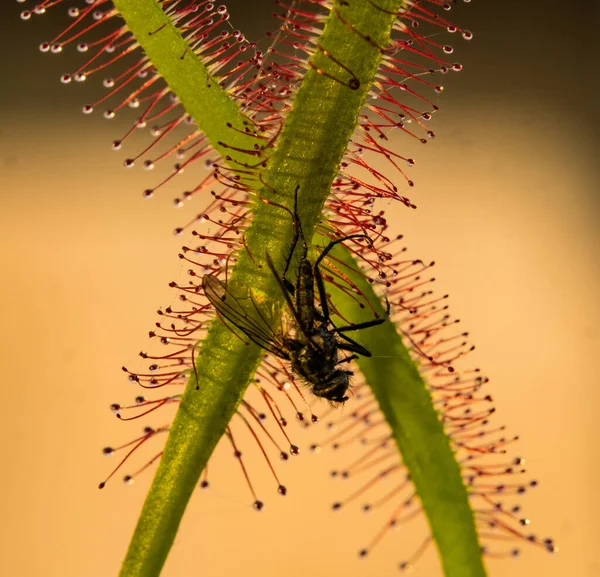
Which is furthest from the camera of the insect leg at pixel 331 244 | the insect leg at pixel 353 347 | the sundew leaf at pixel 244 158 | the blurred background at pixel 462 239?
the blurred background at pixel 462 239

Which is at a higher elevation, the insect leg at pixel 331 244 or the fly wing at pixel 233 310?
the insect leg at pixel 331 244

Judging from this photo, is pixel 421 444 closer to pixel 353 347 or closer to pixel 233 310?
pixel 353 347

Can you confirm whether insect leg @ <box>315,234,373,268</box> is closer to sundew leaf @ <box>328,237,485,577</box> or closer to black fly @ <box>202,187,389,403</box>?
black fly @ <box>202,187,389,403</box>

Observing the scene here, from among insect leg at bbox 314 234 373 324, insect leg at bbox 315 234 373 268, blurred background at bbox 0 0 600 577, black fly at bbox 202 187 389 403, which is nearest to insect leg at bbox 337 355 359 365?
black fly at bbox 202 187 389 403

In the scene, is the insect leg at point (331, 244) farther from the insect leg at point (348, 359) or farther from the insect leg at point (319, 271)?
the insect leg at point (348, 359)

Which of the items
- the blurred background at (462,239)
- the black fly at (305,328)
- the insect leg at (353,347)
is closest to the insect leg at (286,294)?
the black fly at (305,328)

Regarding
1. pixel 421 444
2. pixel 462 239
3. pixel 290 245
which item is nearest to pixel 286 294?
pixel 290 245
